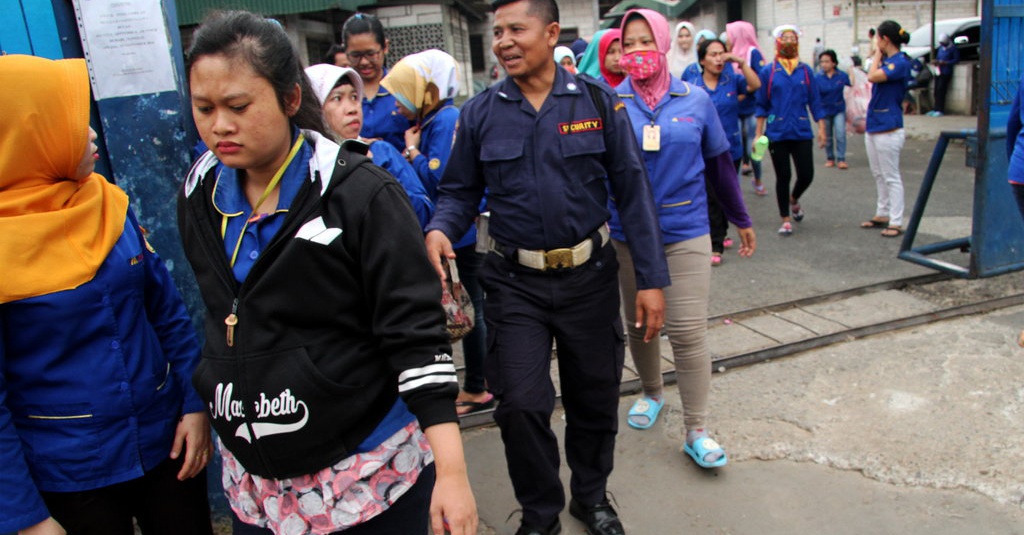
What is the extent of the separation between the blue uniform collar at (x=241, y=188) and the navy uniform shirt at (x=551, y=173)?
43.4 inches

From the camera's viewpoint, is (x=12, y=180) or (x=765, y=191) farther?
(x=765, y=191)

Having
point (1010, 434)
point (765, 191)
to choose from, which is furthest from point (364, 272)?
point (765, 191)

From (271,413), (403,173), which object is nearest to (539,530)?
(403,173)

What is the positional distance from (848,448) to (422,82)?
2.50 metres

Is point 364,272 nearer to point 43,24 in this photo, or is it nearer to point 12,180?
point 12,180

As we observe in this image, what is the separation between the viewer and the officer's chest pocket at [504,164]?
2.77 metres

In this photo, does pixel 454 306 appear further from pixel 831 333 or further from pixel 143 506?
pixel 831 333

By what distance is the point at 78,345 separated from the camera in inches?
73.4

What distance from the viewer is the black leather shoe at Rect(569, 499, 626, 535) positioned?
2.90 metres

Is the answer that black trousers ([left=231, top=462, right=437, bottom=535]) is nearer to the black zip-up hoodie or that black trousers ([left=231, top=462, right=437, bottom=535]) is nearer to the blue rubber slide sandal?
the black zip-up hoodie

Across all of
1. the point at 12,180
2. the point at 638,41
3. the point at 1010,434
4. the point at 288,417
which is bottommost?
the point at 1010,434

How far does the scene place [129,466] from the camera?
6.41 feet

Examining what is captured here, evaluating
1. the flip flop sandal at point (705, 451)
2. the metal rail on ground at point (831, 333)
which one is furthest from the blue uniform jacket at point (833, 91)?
the flip flop sandal at point (705, 451)

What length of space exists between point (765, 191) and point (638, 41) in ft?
22.2
